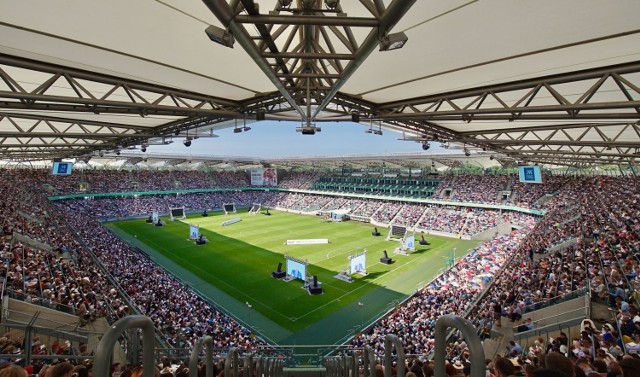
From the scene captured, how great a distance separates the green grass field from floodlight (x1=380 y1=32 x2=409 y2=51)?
14.8 m

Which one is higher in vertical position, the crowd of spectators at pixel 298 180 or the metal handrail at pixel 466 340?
the crowd of spectators at pixel 298 180

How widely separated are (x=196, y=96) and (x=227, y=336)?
10477 millimetres

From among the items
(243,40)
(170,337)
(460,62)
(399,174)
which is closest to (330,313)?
(170,337)

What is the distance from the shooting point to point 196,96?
343 inches

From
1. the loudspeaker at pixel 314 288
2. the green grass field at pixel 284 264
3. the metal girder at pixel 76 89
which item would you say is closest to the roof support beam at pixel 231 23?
the metal girder at pixel 76 89

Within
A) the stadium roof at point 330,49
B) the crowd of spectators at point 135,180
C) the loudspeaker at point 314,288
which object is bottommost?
the loudspeaker at point 314,288

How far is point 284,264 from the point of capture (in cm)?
2634

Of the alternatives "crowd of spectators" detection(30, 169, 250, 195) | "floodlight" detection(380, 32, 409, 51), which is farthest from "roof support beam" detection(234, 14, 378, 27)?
"crowd of spectators" detection(30, 169, 250, 195)

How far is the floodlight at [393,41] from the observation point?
3.18 m

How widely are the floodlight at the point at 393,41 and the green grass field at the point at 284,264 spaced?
14777 millimetres

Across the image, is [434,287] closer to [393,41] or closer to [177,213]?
[393,41]

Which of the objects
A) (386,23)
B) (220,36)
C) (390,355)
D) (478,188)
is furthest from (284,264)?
(478,188)

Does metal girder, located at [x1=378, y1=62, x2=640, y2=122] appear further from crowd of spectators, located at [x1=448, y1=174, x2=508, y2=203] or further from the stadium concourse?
crowd of spectators, located at [x1=448, y1=174, x2=508, y2=203]

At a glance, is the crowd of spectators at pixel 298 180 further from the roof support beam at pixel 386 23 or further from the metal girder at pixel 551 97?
the roof support beam at pixel 386 23
